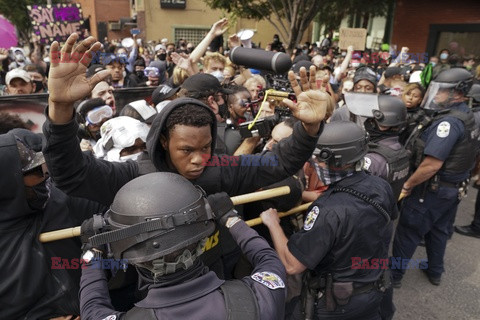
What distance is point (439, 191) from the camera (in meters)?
3.47

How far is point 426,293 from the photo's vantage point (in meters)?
3.58

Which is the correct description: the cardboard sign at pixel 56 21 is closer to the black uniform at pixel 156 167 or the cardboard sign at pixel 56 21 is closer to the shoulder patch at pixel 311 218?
the black uniform at pixel 156 167

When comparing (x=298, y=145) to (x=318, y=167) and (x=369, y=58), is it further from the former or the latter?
(x=369, y=58)

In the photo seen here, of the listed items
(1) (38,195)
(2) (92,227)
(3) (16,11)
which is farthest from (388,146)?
(3) (16,11)

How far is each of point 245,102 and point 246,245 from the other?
7.96 feet

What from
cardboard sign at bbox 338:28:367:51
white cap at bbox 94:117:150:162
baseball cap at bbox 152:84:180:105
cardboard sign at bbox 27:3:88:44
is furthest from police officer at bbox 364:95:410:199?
cardboard sign at bbox 27:3:88:44

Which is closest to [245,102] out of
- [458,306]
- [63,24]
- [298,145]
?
[298,145]

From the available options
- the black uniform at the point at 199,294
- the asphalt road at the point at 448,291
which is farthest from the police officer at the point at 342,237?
the asphalt road at the point at 448,291

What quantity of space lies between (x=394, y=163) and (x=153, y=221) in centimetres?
226

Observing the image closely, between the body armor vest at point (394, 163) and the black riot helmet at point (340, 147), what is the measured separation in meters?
0.82

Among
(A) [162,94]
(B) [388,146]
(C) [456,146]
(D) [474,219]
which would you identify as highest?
(A) [162,94]

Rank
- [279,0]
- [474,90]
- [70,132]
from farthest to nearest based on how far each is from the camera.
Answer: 1. [279,0]
2. [474,90]
3. [70,132]

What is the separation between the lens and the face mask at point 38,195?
1.73m

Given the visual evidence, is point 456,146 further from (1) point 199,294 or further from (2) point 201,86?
(1) point 199,294
